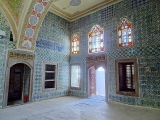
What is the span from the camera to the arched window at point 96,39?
257 inches

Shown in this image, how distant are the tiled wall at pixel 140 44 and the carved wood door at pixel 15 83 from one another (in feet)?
14.4

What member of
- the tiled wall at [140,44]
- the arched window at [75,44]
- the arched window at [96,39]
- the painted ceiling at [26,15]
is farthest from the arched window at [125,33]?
the arched window at [75,44]

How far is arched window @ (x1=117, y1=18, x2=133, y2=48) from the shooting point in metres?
5.56

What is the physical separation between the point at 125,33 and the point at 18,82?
5752 millimetres

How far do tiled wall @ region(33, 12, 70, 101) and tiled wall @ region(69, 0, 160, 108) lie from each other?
232cm

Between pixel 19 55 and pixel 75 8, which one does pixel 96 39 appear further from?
pixel 19 55

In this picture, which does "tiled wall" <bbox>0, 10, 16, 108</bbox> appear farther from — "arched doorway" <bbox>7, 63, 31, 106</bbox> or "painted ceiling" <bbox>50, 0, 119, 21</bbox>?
"painted ceiling" <bbox>50, 0, 119, 21</bbox>

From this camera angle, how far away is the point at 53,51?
6.82 metres

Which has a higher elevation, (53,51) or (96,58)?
(53,51)

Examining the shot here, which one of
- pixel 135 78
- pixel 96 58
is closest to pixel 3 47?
pixel 96 58

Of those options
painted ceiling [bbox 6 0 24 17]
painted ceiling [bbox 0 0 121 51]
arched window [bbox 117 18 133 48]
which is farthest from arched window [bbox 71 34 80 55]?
painted ceiling [bbox 6 0 24 17]

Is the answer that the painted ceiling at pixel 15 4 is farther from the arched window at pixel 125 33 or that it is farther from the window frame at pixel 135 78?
the window frame at pixel 135 78

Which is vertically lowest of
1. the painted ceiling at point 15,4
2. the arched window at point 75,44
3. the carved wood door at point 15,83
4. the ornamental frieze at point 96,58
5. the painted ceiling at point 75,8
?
the carved wood door at point 15,83

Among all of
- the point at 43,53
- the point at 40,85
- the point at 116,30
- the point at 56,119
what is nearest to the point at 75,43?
the point at 43,53
